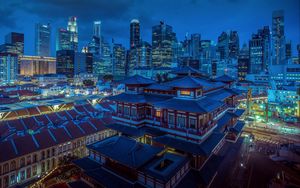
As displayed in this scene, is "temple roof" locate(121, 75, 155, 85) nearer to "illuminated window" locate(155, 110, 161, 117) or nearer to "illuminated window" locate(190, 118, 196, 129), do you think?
"illuminated window" locate(155, 110, 161, 117)

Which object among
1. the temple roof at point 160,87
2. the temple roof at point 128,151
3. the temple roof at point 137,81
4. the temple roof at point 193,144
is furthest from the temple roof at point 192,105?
the temple roof at point 137,81

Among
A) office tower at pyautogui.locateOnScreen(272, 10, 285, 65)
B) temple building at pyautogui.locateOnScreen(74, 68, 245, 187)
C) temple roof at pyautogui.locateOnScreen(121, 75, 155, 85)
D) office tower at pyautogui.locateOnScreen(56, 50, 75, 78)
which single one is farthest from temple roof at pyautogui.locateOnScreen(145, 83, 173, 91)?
office tower at pyautogui.locateOnScreen(56, 50, 75, 78)

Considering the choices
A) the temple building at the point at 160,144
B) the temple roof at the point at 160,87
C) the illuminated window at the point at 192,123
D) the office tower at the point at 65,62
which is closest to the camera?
the temple building at the point at 160,144

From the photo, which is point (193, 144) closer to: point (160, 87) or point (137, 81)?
point (160, 87)

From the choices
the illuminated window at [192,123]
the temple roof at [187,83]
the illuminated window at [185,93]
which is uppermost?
the temple roof at [187,83]

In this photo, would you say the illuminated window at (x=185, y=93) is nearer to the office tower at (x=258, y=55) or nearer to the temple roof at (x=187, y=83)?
the temple roof at (x=187, y=83)

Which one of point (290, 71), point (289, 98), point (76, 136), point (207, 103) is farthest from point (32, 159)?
point (290, 71)
